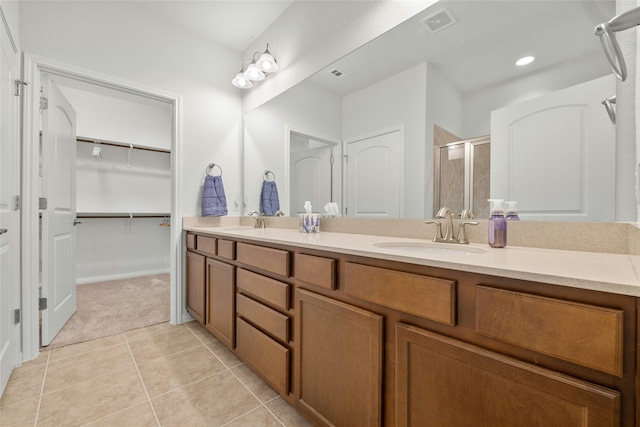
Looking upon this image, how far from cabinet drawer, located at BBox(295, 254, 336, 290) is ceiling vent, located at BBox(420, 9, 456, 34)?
4.08 ft

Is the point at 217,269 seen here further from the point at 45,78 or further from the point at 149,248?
the point at 149,248

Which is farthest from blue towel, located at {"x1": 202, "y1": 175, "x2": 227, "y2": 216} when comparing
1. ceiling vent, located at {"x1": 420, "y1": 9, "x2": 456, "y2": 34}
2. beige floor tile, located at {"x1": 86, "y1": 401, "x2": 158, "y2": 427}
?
ceiling vent, located at {"x1": 420, "y1": 9, "x2": 456, "y2": 34}

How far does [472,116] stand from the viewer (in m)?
1.26

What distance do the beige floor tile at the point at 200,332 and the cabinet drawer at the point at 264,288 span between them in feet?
2.57

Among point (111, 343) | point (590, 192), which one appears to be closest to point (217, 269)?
point (111, 343)

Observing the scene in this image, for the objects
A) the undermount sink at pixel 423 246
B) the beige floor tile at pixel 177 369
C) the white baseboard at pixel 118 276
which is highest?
the undermount sink at pixel 423 246

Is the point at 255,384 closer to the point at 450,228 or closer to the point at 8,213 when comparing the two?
the point at 450,228

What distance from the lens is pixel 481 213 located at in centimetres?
124

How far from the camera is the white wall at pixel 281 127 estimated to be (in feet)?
6.38

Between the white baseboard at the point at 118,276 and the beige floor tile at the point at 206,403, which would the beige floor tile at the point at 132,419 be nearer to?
the beige floor tile at the point at 206,403

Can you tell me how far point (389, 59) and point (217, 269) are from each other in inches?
66.8

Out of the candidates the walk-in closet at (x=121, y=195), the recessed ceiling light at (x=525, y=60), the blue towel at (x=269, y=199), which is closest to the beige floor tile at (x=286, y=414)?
the blue towel at (x=269, y=199)

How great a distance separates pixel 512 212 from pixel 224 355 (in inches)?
74.0

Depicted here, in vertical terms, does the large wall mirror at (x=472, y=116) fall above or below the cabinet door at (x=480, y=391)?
above
